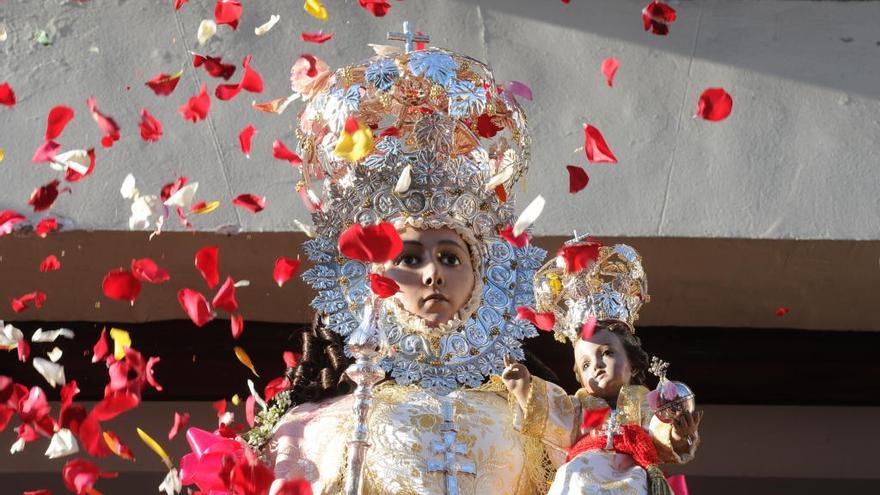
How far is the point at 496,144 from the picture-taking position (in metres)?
4.71

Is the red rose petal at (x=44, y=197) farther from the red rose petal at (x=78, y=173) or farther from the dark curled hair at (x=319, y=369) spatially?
the dark curled hair at (x=319, y=369)

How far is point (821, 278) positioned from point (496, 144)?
1.61m

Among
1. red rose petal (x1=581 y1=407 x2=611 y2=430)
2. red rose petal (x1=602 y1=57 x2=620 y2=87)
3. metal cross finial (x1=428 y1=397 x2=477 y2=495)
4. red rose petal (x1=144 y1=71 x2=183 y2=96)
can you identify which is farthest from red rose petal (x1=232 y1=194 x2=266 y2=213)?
red rose petal (x1=581 y1=407 x2=611 y2=430)

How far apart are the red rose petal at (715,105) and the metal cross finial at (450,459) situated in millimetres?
1395

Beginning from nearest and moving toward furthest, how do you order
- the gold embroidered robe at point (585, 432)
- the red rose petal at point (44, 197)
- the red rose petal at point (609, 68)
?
the gold embroidered robe at point (585, 432)
the red rose petal at point (44, 197)
the red rose petal at point (609, 68)

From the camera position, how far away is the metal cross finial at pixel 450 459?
13.2 ft

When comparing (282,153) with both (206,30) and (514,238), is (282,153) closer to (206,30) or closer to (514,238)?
(206,30)

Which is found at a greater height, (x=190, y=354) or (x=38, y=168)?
(x=38, y=168)

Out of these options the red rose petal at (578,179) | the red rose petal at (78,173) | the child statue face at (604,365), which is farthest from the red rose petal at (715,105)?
the red rose petal at (78,173)

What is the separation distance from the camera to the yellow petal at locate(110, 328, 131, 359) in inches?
199

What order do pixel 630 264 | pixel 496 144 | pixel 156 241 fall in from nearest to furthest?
pixel 630 264
pixel 496 144
pixel 156 241

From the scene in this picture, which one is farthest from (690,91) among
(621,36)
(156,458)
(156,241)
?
(156,458)

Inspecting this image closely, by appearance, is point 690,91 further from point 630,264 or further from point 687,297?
point 630,264

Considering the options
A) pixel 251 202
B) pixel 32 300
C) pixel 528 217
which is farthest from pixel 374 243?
pixel 32 300
